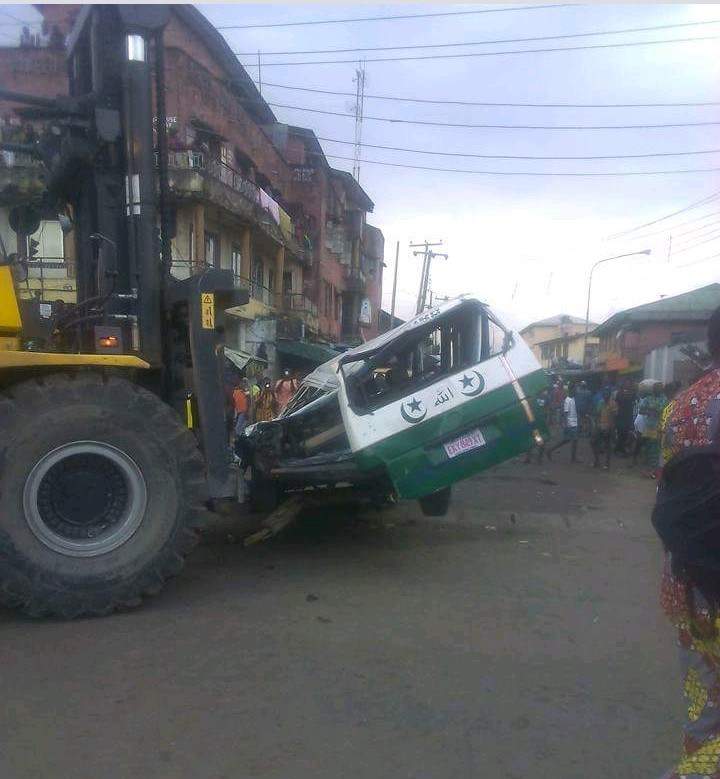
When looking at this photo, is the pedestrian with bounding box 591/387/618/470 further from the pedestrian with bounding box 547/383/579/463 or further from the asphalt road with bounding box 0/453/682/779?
the asphalt road with bounding box 0/453/682/779

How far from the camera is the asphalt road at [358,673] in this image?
328 cm

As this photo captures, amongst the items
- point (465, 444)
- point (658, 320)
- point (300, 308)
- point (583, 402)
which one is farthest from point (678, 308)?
point (465, 444)

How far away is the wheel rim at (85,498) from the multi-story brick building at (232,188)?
1.71 metres

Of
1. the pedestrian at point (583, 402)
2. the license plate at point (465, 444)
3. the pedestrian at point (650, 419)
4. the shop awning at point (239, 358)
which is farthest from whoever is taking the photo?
the shop awning at point (239, 358)

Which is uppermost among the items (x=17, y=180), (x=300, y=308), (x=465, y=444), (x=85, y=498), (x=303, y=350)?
(x=17, y=180)

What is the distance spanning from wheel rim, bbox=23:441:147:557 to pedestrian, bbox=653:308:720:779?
3.54m

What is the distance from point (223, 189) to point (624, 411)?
11979mm

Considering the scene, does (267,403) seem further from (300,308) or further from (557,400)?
(300,308)

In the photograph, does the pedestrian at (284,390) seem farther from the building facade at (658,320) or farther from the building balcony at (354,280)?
the building balcony at (354,280)

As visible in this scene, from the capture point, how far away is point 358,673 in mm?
4125

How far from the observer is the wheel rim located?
4.83 m

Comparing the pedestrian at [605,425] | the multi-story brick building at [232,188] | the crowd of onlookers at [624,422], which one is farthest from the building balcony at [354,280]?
the pedestrian at [605,425]

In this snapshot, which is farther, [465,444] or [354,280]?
[354,280]

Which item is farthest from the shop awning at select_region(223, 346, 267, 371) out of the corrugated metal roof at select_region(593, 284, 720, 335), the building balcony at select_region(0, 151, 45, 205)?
the corrugated metal roof at select_region(593, 284, 720, 335)
